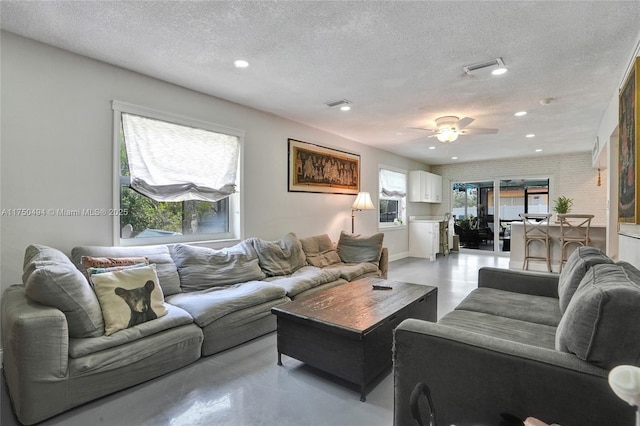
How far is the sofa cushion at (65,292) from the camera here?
1867mm

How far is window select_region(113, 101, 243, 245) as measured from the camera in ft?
10.1

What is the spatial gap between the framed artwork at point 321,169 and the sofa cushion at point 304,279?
4.65 ft

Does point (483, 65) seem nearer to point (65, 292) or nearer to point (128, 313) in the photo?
point (128, 313)

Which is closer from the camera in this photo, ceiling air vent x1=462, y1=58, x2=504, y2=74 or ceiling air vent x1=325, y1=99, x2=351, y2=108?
ceiling air vent x1=462, y1=58, x2=504, y2=74

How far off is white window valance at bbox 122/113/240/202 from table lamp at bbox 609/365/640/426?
11.4 feet

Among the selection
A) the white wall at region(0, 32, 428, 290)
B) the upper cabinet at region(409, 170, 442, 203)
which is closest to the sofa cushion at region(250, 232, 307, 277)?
the white wall at region(0, 32, 428, 290)

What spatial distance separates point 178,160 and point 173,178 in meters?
0.21

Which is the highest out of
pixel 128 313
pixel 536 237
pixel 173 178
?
pixel 173 178

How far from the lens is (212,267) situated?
3.21m

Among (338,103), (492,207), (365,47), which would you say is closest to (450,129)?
(338,103)

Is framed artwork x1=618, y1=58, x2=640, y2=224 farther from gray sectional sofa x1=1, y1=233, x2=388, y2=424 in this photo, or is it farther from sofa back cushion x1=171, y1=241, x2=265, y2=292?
sofa back cushion x1=171, y1=241, x2=265, y2=292

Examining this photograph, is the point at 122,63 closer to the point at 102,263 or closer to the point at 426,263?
the point at 102,263

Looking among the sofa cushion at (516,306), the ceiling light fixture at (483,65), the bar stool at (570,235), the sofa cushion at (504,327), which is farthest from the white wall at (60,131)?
the bar stool at (570,235)

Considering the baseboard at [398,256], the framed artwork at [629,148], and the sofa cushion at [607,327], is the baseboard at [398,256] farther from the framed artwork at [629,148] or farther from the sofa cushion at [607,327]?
the sofa cushion at [607,327]
